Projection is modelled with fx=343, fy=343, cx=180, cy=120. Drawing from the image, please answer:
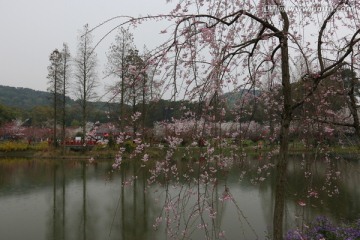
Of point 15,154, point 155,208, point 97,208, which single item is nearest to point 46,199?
point 97,208

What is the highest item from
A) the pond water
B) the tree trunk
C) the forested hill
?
the forested hill

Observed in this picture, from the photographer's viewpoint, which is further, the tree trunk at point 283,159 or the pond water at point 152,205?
the pond water at point 152,205

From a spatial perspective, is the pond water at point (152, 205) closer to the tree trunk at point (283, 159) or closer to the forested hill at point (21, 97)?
the tree trunk at point (283, 159)

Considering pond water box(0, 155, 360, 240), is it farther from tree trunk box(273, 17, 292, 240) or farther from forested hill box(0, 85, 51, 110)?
forested hill box(0, 85, 51, 110)

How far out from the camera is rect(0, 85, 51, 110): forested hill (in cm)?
6109

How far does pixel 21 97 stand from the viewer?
210 feet

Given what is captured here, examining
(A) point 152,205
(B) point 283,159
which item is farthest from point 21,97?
(B) point 283,159

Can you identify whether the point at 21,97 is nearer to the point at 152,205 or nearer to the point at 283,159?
the point at 152,205

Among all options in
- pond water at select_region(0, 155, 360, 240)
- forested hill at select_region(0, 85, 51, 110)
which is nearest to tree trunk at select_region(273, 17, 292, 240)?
pond water at select_region(0, 155, 360, 240)

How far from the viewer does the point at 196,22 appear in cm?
175

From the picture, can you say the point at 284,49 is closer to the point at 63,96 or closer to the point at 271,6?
the point at 271,6

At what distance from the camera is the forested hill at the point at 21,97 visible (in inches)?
2405

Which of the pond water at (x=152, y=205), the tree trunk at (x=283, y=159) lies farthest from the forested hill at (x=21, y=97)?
the tree trunk at (x=283, y=159)

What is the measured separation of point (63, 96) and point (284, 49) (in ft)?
66.5
